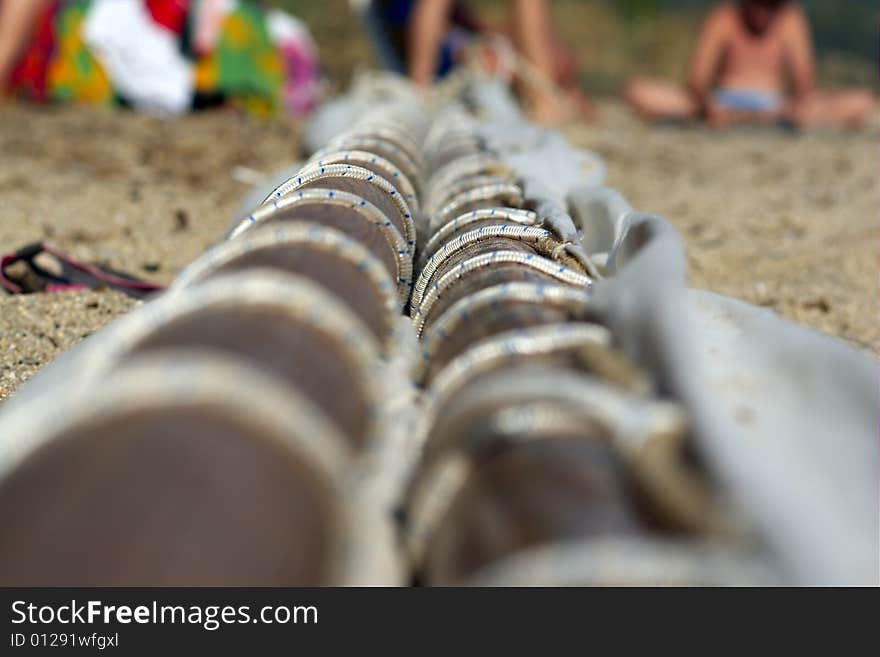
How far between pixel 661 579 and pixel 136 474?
36 cm

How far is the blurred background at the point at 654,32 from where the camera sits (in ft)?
24.9

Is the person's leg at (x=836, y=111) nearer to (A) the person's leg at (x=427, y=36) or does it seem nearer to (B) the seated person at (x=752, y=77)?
(B) the seated person at (x=752, y=77)

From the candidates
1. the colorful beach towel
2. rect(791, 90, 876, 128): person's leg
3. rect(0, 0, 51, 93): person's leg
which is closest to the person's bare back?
rect(791, 90, 876, 128): person's leg

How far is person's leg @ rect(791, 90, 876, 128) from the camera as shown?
15.8 ft

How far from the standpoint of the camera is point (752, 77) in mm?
5039

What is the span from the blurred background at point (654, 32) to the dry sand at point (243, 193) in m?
3.83

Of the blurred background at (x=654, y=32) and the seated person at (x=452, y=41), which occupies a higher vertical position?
the blurred background at (x=654, y=32)

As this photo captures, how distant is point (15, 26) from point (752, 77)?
3987mm

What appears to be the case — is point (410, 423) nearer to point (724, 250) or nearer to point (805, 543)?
point (805, 543)

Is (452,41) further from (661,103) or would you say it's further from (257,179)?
(257,179)

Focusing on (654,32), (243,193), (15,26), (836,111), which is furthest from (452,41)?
(654,32)

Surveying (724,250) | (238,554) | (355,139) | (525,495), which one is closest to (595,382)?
(525,495)

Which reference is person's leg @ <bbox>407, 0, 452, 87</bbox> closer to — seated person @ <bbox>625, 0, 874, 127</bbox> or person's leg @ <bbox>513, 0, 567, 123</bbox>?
person's leg @ <bbox>513, 0, 567, 123</bbox>

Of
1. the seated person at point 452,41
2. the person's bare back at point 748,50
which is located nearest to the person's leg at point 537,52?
the seated person at point 452,41
